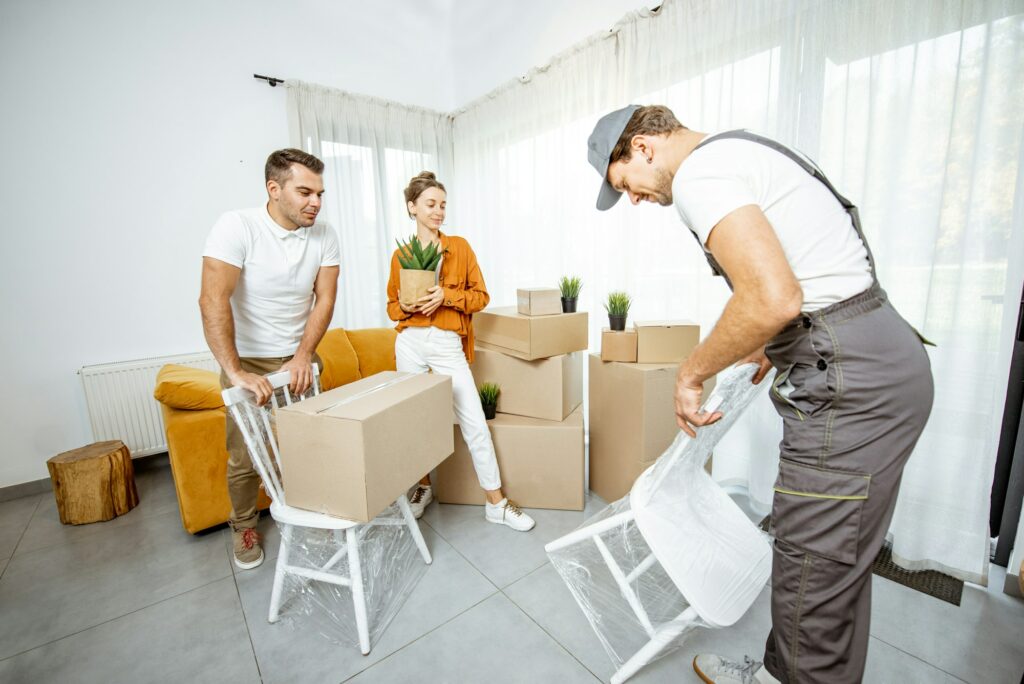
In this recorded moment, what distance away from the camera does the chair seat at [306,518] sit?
48.8 inches

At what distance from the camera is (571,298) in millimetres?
2139

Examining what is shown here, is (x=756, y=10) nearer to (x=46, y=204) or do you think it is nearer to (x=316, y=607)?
(x=316, y=607)

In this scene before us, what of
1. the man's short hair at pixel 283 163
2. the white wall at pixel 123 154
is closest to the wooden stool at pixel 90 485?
the white wall at pixel 123 154

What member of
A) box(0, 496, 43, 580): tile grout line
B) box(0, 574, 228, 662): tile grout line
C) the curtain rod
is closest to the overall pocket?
box(0, 574, 228, 662): tile grout line

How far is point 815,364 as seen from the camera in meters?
0.85

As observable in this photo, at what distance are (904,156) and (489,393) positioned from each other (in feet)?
5.99

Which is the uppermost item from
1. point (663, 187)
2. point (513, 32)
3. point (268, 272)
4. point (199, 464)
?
point (513, 32)

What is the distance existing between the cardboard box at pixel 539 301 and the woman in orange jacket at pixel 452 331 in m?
0.20

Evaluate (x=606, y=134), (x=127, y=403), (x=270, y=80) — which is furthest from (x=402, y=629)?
(x=270, y=80)

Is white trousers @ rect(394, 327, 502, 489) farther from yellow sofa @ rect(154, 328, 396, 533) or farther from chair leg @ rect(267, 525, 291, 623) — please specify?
yellow sofa @ rect(154, 328, 396, 533)

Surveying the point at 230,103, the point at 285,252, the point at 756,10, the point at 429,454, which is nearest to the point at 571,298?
the point at 429,454

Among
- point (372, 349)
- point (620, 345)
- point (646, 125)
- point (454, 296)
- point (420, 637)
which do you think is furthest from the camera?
point (372, 349)

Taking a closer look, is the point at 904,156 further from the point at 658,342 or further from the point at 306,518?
the point at 306,518

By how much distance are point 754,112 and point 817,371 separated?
1579 mm
